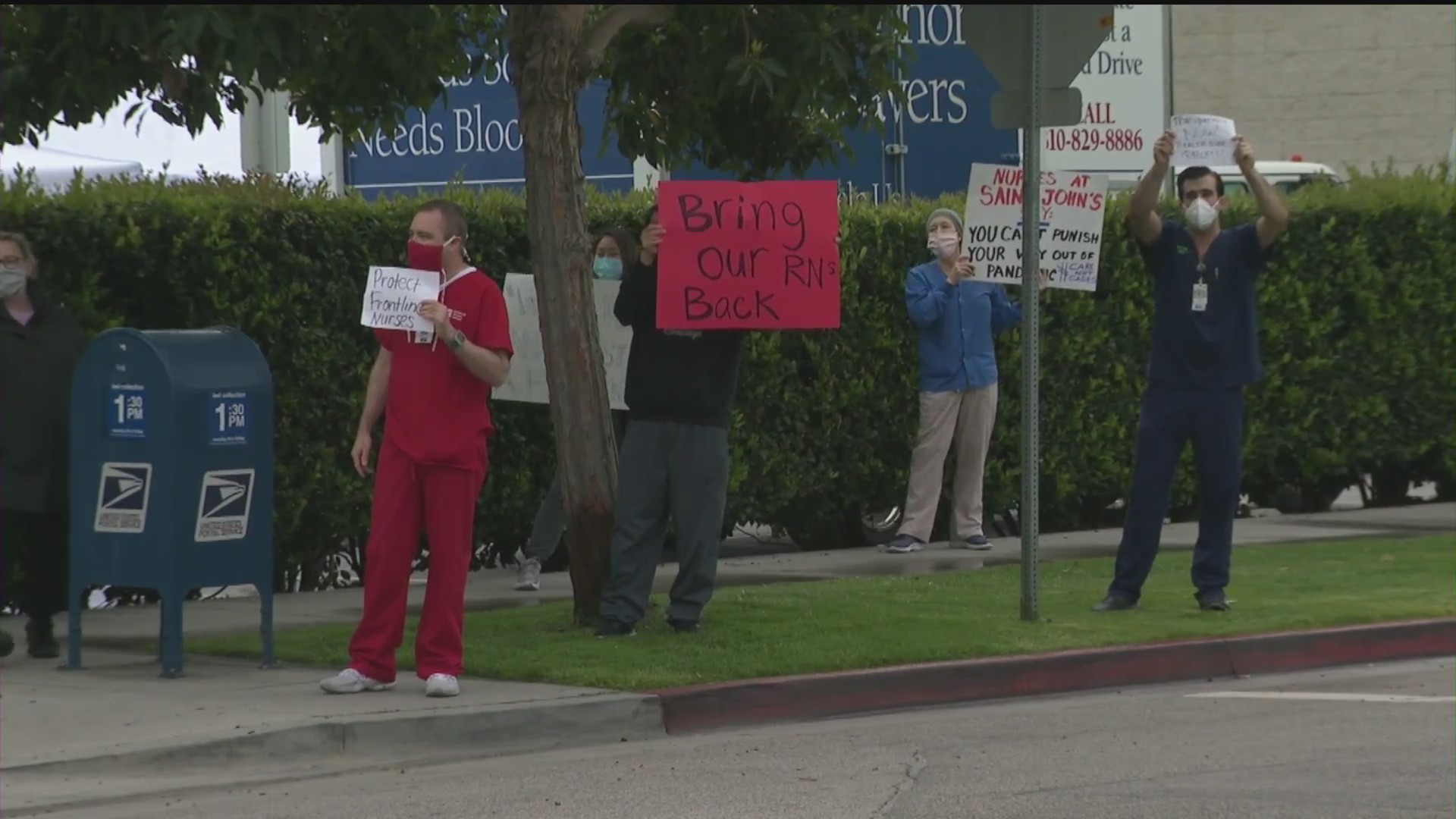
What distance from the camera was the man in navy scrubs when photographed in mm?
11898

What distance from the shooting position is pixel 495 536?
15000 millimetres

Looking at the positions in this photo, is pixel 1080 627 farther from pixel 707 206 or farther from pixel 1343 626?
pixel 707 206

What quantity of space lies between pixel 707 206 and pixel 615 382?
2.93 m

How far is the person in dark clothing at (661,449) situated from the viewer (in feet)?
35.9

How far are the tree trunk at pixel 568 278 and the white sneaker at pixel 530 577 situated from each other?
2.25 metres

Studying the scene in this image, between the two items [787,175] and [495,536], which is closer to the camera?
[495,536]

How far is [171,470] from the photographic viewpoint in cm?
1020

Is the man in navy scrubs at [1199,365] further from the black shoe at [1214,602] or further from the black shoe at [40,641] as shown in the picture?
the black shoe at [40,641]

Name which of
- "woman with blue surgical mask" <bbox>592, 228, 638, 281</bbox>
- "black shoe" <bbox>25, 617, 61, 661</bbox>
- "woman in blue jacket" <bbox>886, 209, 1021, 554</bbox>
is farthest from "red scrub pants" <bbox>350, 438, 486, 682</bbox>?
"woman in blue jacket" <bbox>886, 209, 1021, 554</bbox>

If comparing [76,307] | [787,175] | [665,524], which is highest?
[787,175]

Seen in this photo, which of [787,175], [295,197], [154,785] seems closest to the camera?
[154,785]

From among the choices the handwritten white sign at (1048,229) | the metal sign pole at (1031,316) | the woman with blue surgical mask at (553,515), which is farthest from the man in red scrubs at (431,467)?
the handwritten white sign at (1048,229)

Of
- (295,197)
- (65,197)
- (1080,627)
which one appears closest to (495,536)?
(295,197)

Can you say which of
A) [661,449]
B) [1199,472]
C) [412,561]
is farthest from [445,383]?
[1199,472]
